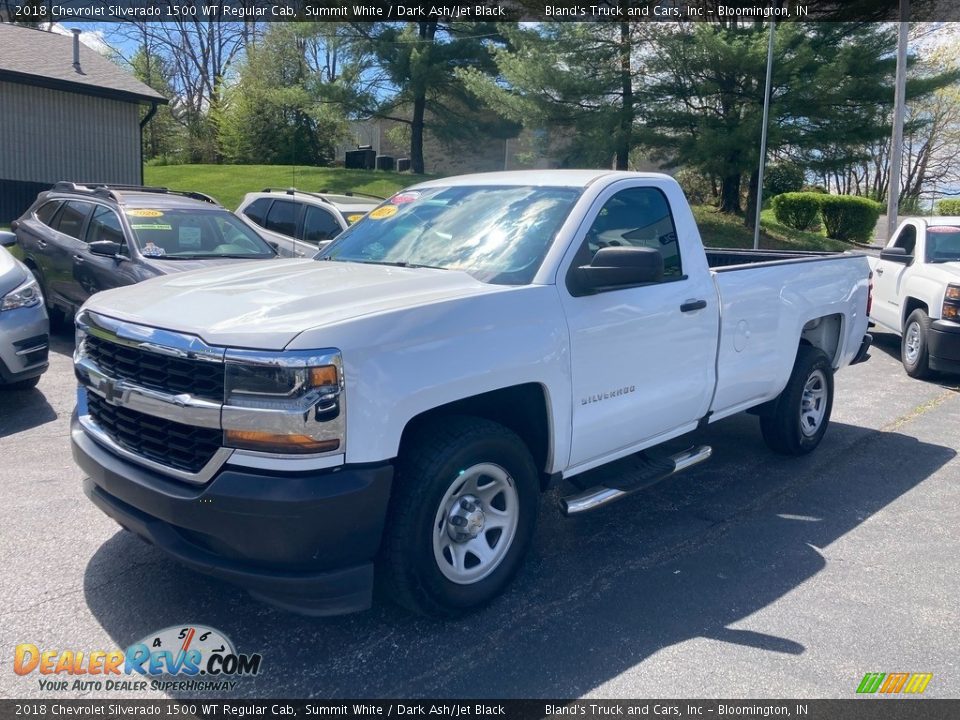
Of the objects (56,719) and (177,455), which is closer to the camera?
(56,719)

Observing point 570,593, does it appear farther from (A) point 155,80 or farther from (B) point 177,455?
(A) point 155,80

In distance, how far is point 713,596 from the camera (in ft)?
13.8

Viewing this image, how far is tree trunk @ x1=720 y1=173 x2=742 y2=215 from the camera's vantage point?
25.3 meters

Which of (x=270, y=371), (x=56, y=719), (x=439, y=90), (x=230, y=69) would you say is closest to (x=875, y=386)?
(x=270, y=371)

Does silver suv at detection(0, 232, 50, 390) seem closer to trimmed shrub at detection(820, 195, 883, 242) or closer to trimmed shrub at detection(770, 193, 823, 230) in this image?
trimmed shrub at detection(770, 193, 823, 230)

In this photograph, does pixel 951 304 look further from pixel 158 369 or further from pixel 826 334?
pixel 158 369

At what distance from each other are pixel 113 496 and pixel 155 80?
48.3 metres

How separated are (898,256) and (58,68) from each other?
20.2 metres

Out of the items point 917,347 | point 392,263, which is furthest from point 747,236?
point 392,263

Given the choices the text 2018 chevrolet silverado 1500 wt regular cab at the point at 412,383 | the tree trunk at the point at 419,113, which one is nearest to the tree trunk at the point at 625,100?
the tree trunk at the point at 419,113

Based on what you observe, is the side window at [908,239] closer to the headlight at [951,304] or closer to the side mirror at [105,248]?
the headlight at [951,304]

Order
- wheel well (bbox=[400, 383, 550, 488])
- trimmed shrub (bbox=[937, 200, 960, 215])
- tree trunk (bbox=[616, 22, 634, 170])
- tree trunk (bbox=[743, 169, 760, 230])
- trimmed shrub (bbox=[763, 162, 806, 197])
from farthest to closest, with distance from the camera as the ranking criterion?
trimmed shrub (bbox=[937, 200, 960, 215]) → trimmed shrub (bbox=[763, 162, 806, 197]) → tree trunk (bbox=[743, 169, 760, 230]) → tree trunk (bbox=[616, 22, 634, 170]) → wheel well (bbox=[400, 383, 550, 488])

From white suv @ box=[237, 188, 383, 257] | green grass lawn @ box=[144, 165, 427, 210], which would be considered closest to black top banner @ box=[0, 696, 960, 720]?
white suv @ box=[237, 188, 383, 257]

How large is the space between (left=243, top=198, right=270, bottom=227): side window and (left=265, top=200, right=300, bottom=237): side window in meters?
0.09
